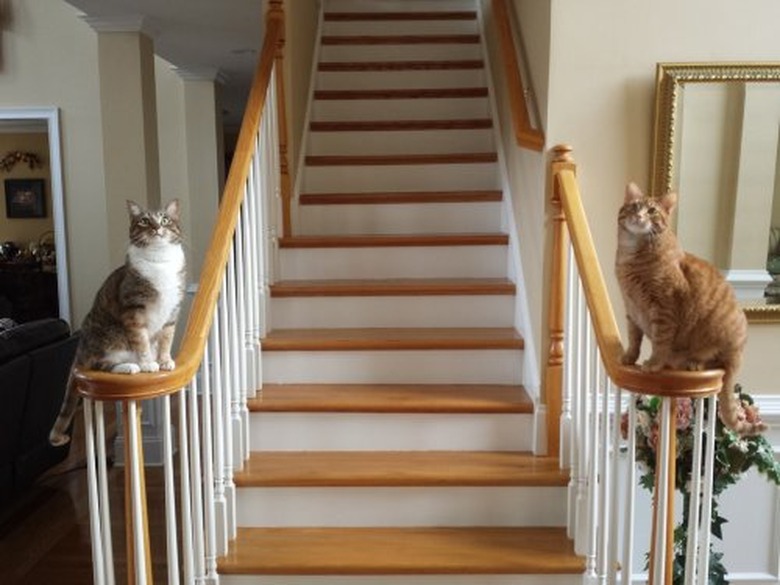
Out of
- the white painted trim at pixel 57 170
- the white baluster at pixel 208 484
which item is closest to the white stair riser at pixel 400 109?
the white baluster at pixel 208 484

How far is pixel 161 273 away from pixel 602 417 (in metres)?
1.20

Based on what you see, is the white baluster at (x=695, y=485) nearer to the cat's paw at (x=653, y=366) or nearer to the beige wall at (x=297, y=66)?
the cat's paw at (x=653, y=366)

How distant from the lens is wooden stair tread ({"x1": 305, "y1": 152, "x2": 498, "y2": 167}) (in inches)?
139

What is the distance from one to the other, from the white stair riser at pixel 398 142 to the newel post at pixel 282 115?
0.63 metres

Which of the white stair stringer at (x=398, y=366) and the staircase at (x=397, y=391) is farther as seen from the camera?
the white stair stringer at (x=398, y=366)

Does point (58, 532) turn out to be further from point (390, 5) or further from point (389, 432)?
point (390, 5)

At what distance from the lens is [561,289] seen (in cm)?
231

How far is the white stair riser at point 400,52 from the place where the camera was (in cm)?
425

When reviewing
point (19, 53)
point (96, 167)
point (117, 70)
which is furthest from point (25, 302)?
point (117, 70)

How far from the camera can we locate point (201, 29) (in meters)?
4.38

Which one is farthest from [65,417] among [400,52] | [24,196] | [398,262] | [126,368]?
[24,196]

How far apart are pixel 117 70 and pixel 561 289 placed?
2936mm

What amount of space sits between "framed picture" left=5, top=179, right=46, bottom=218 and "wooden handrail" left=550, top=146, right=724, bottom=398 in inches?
256

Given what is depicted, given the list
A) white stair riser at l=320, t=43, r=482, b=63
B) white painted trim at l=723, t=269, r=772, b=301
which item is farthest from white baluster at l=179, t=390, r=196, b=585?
white stair riser at l=320, t=43, r=482, b=63
